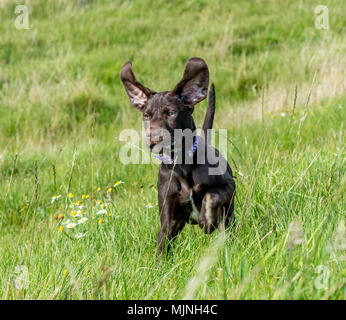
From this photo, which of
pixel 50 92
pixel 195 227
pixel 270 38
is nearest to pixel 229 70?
pixel 270 38

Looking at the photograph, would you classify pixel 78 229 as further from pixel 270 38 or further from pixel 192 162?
pixel 270 38

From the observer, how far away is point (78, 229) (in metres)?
3.39

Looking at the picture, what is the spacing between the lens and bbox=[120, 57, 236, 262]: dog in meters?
2.82

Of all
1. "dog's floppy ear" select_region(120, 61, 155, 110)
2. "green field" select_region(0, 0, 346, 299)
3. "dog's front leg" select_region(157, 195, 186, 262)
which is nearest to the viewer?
"green field" select_region(0, 0, 346, 299)

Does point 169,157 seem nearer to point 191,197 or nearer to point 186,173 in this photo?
point 186,173

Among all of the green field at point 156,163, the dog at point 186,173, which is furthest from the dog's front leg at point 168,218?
the green field at point 156,163

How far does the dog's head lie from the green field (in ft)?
1.77

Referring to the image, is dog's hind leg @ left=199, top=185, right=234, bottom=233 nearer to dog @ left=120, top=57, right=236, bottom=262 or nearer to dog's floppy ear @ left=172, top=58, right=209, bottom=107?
dog @ left=120, top=57, right=236, bottom=262

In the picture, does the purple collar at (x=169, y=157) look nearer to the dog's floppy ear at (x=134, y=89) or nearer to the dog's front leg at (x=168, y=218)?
the dog's front leg at (x=168, y=218)

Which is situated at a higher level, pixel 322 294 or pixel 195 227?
pixel 322 294

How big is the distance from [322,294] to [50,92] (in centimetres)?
714

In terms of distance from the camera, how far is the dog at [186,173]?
2820 millimetres

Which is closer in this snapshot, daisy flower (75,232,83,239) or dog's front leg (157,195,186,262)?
dog's front leg (157,195,186,262)

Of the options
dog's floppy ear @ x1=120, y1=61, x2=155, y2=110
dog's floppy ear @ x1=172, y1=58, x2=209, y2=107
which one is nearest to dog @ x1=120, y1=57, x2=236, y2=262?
dog's floppy ear @ x1=172, y1=58, x2=209, y2=107
